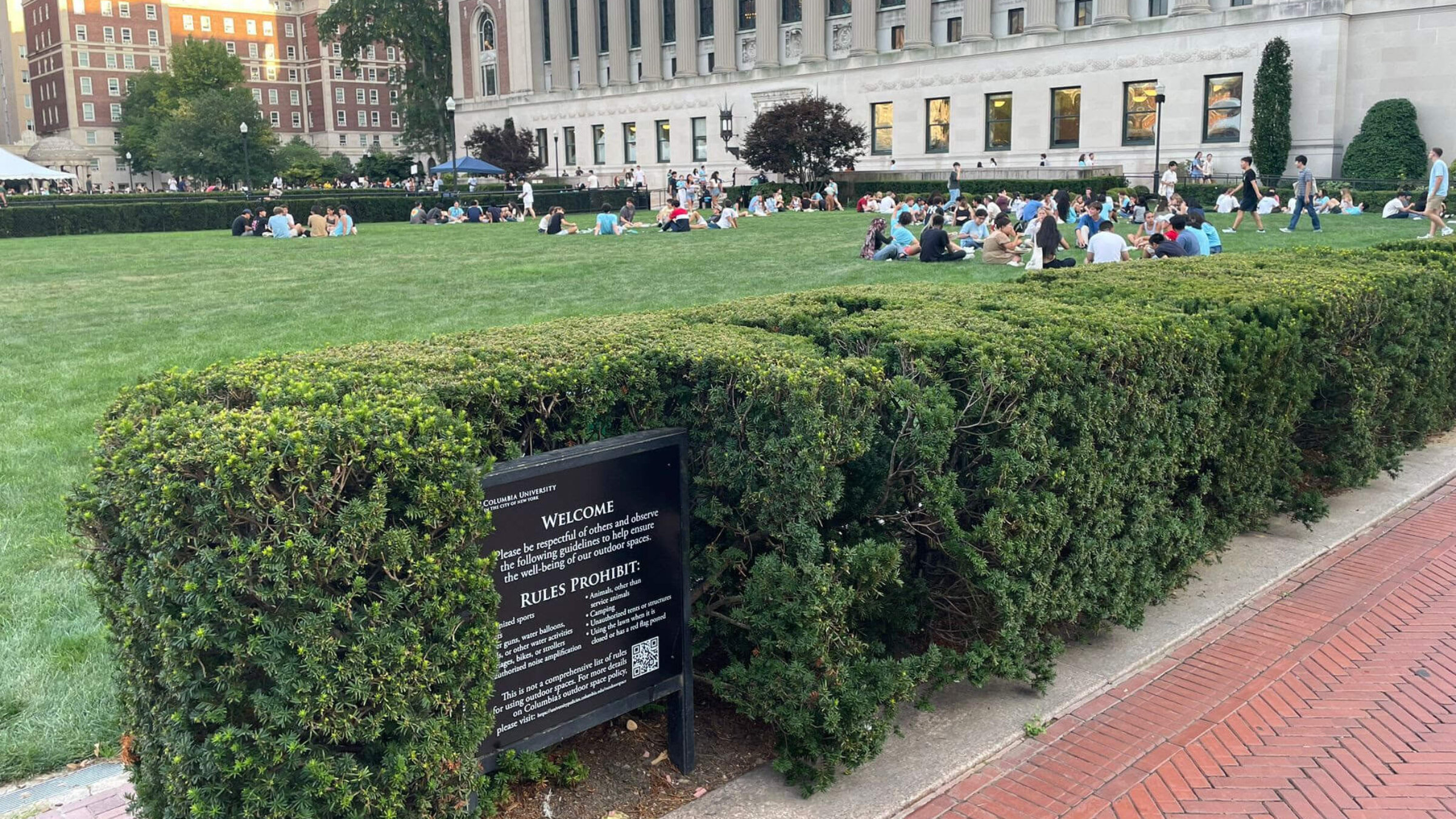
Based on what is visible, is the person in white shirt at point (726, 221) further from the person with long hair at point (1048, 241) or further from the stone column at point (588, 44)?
the stone column at point (588, 44)

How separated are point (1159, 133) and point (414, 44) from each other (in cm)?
5930

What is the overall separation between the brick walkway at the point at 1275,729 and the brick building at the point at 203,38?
12069 cm

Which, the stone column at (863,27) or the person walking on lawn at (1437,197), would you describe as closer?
the person walking on lawn at (1437,197)

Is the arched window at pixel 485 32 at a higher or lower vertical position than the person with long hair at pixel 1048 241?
higher

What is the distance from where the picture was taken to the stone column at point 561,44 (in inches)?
3031

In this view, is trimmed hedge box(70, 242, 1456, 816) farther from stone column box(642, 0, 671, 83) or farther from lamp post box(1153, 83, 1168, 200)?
stone column box(642, 0, 671, 83)

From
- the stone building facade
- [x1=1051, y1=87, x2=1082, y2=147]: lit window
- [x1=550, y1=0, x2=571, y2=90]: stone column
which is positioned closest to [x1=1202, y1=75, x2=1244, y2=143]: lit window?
the stone building facade

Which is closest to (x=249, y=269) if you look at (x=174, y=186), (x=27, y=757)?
(x=27, y=757)

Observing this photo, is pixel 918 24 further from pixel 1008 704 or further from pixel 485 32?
pixel 1008 704

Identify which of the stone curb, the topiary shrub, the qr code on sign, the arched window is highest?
the arched window

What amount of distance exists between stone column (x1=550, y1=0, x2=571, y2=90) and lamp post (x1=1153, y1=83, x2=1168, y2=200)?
138 ft

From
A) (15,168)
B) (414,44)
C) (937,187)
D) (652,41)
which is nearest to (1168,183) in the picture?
(937,187)

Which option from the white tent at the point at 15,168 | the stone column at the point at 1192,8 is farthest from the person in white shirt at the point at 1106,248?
the white tent at the point at 15,168

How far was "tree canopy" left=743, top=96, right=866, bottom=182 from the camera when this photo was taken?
50.8 m
